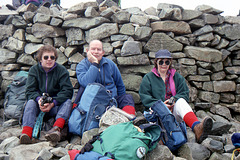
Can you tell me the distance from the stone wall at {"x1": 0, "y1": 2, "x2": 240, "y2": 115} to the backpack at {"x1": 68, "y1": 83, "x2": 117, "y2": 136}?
67.4 inches

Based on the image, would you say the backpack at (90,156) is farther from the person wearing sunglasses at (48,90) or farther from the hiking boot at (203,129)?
the hiking boot at (203,129)

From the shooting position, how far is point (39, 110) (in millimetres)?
3799

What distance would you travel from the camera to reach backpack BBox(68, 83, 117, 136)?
3457mm

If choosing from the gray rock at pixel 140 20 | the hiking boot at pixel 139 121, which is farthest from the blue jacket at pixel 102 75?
the gray rock at pixel 140 20

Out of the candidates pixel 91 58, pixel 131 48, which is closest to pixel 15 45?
pixel 91 58

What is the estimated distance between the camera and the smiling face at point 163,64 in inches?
155

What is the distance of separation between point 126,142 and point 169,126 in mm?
1007

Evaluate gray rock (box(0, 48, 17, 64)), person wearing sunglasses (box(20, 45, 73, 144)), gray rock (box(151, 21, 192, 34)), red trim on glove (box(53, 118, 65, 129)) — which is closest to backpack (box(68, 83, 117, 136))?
red trim on glove (box(53, 118, 65, 129))

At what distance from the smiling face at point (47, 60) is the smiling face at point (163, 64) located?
88.5 inches

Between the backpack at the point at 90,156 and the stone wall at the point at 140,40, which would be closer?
the backpack at the point at 90,156

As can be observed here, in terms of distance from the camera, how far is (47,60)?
393cm

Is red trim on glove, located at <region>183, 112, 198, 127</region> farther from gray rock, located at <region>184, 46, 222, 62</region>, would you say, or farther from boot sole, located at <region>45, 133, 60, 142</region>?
gray rock, located at <region>184, 46, 222, 62</region>

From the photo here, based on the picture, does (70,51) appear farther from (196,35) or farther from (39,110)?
(196,35)

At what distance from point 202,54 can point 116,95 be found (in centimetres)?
287
